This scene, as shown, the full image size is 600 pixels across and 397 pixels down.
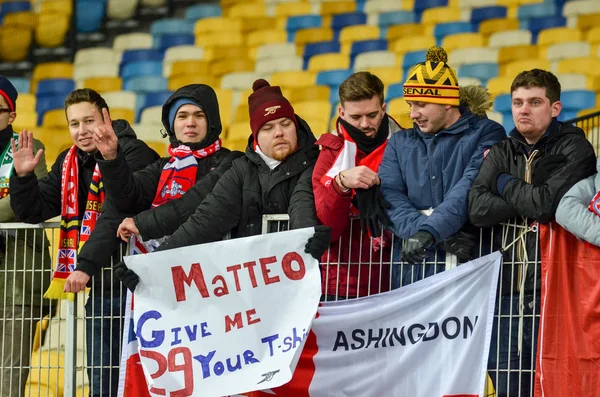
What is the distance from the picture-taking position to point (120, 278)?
4.85 meters

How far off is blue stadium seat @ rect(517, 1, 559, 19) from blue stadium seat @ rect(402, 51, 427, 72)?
904 millimetres

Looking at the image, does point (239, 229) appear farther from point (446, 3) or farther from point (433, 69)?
point (446, 3)

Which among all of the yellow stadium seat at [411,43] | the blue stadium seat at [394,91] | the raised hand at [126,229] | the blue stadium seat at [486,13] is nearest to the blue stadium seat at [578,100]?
the blue stadium seat at [486,13]

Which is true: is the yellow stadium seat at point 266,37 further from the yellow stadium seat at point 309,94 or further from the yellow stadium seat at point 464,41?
the yellow stadium seat at point 464,41

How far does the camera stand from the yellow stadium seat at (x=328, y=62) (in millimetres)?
10141

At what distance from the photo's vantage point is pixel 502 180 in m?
4.38

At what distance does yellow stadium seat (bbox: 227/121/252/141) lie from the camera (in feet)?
31.8

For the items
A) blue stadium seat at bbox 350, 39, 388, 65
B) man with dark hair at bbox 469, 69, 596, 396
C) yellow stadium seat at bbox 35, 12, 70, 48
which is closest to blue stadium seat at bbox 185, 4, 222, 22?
yellow stadium seat at bbox 35, 12, 70, 48

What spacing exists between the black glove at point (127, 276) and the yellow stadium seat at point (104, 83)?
607cm

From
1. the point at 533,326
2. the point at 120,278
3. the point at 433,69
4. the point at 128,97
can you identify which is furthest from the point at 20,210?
the point at 128,97

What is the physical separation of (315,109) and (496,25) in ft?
5.68

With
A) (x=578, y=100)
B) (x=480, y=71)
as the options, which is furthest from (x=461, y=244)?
(x=480, y=71)

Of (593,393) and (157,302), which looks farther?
(157,302)

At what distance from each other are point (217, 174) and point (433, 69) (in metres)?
1.12
